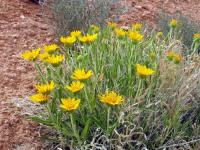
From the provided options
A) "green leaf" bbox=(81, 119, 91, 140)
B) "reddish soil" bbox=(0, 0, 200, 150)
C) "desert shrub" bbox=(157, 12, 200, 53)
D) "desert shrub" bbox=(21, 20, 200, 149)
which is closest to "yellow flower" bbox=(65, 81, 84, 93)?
"desert shrub" bbox=(21, 20, 200, 149)

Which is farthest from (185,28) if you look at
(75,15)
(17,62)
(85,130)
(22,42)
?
(85,130)

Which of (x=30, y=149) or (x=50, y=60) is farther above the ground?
(x=50, y=60)

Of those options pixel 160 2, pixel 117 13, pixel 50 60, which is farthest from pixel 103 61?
pixel 160 2

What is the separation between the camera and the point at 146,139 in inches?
109

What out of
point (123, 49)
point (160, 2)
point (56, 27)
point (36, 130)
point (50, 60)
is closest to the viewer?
point (50, 60)

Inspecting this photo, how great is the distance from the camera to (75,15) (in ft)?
15.2

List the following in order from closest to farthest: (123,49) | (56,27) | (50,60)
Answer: (50,60) < (123,49) < (56,27)

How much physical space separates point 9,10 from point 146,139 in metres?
2.88

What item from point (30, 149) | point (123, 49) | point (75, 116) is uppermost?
point (123, 49)

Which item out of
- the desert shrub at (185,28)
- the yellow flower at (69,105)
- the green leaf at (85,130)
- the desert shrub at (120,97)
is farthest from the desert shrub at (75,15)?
the yellow flower at (69,105)

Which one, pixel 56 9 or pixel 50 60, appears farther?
pixel 56 9

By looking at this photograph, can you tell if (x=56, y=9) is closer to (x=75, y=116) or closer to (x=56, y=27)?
(x=56, y=27)

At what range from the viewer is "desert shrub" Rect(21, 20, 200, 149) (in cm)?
270

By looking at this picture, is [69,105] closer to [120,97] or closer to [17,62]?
[120,97]
